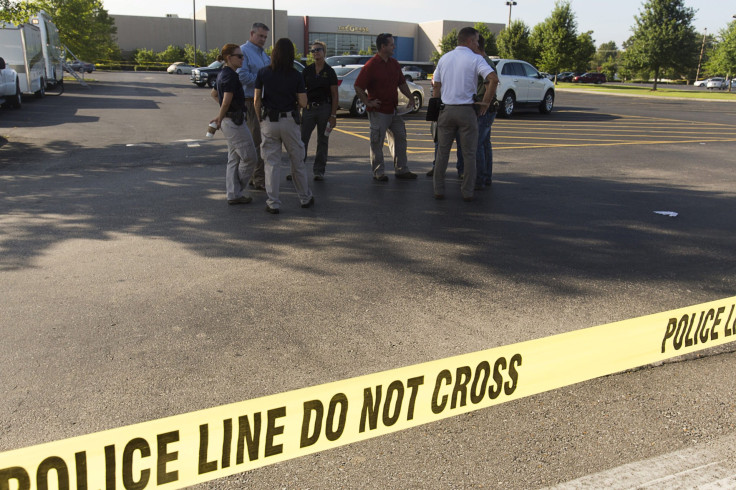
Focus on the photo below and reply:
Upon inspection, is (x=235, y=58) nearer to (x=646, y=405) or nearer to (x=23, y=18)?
(x=646, y=405)

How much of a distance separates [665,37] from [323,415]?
5615 cm

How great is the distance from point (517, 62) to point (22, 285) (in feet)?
60.9

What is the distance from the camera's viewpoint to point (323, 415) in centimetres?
213

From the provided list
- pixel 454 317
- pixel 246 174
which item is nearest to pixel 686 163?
pixel 246 174

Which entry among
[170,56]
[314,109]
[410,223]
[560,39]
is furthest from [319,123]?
[170,56]

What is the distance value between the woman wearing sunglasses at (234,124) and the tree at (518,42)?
52.2 meters

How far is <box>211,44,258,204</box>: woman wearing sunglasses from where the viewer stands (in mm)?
6867

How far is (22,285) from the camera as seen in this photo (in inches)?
186

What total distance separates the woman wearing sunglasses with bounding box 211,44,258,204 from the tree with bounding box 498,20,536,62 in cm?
5220

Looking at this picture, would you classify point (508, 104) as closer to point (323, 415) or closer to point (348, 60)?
point (348, 60)

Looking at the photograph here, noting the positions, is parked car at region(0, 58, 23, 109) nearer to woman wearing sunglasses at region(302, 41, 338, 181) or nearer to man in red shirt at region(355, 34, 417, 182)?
woman wearing sunglasses at region(302, 41, 338, 181)

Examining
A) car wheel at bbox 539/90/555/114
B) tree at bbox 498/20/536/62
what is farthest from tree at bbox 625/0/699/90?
car wheel at bbox 539/90/555/114

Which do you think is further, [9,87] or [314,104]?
[9,87]

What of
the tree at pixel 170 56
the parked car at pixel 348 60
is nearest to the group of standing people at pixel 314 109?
the parked car at pixel 348 60
